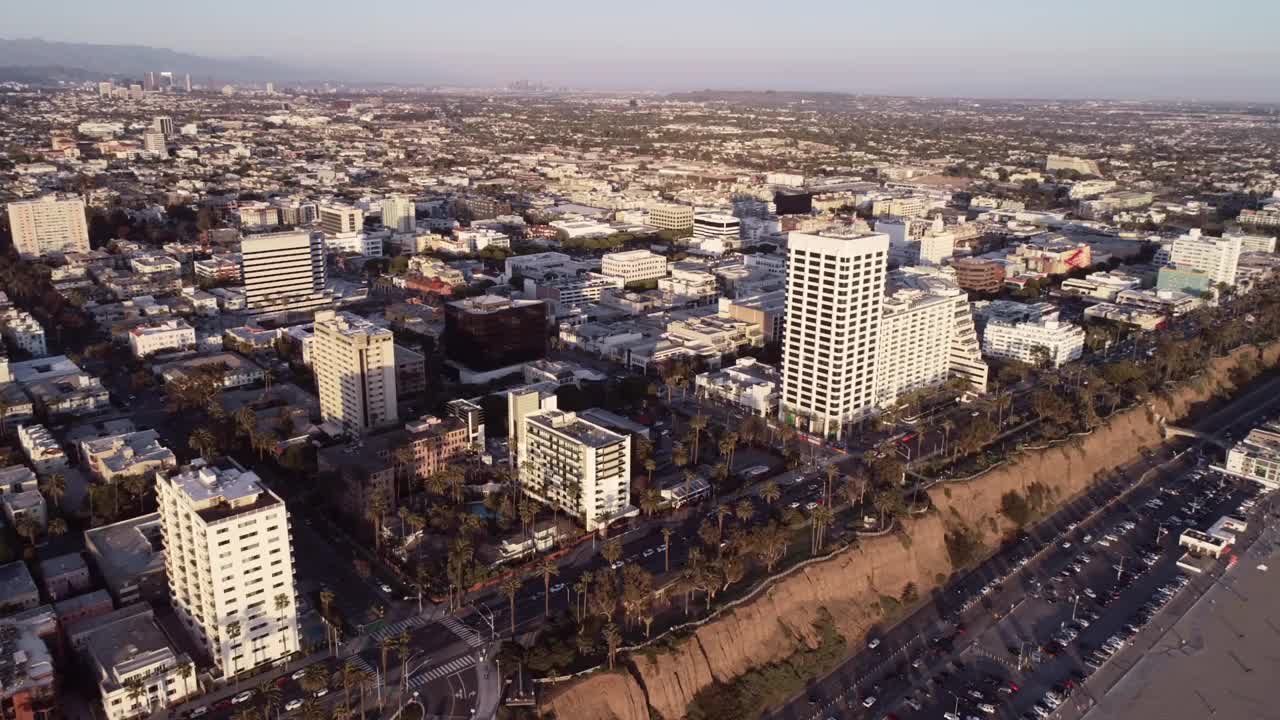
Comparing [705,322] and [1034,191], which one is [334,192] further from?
[1034,191]

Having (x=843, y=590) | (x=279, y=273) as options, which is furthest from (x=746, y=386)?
(x=279, y=273)

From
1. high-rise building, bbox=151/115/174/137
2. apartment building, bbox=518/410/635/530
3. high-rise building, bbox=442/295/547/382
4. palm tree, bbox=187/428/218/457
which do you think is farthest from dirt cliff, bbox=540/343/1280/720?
high-rise building, bbox=151/115/174/137

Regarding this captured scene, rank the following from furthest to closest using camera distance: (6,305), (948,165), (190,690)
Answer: (948,165) → (6,305) → (190,690)

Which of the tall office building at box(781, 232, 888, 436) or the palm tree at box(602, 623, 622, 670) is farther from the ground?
the tall office building at box(781, 232, 888, 436)

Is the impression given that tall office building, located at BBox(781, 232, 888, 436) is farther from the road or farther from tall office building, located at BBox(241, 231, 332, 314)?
tall office building, located at BBox(241, 231, 332, 314)

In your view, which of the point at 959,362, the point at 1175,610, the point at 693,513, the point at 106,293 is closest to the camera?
the point at 1175,610

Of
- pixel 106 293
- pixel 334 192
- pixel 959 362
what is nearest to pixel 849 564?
pixel 959 362

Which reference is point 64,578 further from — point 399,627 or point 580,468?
point 580,468
